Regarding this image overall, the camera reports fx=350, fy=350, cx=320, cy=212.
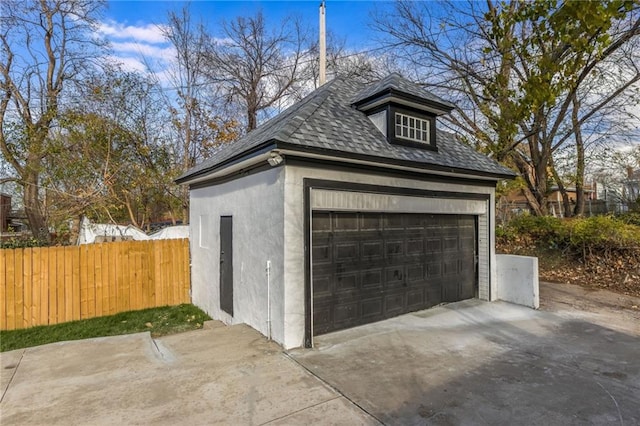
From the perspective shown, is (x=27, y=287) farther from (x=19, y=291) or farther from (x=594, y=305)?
(x=594, y=305)

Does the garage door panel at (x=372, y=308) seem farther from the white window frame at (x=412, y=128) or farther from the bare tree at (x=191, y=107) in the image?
the bare tree at (x=191, y=107)

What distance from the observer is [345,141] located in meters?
5.58

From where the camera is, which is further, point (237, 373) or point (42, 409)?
point (237, 373)

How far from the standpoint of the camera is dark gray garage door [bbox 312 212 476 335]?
220 inches

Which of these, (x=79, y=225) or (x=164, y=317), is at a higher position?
(x=79, y=225)

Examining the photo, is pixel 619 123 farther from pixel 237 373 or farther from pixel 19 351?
pixel 19 351

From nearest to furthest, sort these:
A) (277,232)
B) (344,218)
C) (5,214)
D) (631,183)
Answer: (277,232), (344,218), (631,183), (5,214)

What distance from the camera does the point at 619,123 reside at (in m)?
14.0

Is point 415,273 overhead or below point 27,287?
overhead

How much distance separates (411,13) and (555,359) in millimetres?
15076

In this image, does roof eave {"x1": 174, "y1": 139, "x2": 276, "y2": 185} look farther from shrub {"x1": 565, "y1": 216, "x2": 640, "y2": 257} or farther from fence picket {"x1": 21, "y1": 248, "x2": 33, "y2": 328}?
shrub {"x1": 565, "y1": 216, "x2": 640, "y2": 257}

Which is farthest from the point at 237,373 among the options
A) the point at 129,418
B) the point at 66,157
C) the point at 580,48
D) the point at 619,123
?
the point at 619,123

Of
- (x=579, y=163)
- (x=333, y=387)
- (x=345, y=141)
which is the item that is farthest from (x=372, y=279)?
(x=579, y=163)

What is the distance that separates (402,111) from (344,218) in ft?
8.49
